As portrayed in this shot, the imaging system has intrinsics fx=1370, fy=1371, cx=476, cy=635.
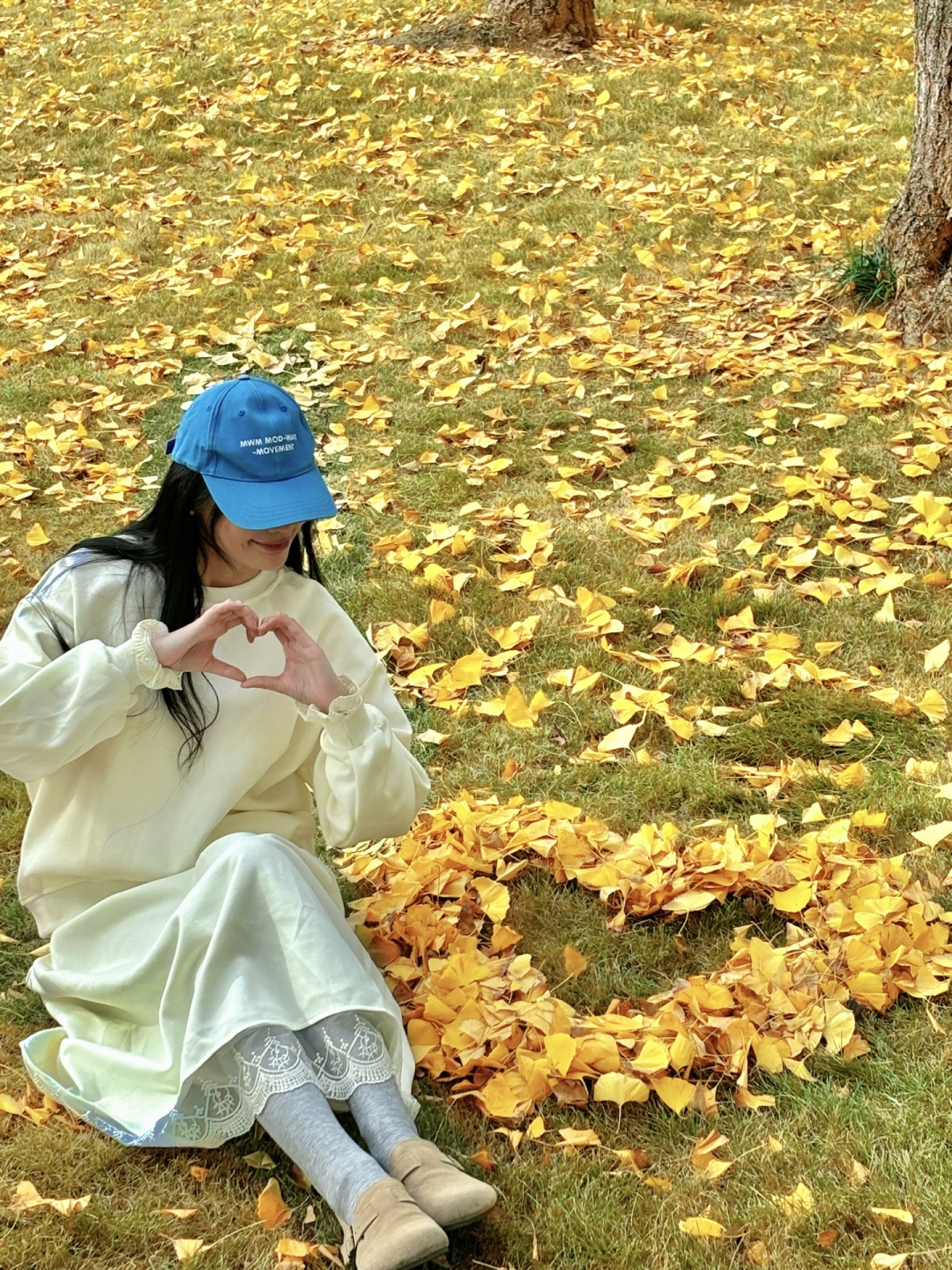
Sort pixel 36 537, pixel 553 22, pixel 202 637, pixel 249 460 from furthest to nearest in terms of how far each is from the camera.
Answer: pixel 553 22
pixel 36 537
pixel 249 460
pixel 202 637

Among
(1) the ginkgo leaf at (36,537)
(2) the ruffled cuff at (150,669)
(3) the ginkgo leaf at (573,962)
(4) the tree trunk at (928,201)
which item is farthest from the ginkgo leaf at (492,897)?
(4) the tree trunk at (928,201)

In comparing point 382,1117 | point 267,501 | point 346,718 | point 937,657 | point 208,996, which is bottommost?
point 937,657

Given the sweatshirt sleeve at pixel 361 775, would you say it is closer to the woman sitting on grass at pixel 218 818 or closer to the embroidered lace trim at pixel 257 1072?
the woman sitting on grass at pixel 218 818

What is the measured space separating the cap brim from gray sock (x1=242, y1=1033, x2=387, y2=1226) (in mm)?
906

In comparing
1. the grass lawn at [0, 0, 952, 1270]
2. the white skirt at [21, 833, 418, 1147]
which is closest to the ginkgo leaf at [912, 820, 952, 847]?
the grass lawn at [0, 0, 952, 1270]

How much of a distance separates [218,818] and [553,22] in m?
8.62

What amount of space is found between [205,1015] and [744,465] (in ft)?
11.0

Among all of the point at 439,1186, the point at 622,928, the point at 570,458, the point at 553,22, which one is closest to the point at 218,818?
the point at 439,1186

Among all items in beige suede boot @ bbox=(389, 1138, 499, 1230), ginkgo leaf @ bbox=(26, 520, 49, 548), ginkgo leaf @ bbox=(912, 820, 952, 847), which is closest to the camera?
beige suede boot @ bbox=(389, 1138, 499, 1230)

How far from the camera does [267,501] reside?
98.2 inches

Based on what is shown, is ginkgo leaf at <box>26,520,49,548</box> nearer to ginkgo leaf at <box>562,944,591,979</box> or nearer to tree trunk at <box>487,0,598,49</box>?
ginkgo leaf at <box>562,944,591,979</box>

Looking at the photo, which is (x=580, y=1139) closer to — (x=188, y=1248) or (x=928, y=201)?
(x=188, y=1248)

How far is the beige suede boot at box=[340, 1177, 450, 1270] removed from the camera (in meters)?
2.05

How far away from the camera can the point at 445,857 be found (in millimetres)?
3301
